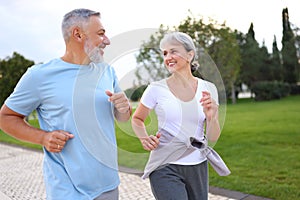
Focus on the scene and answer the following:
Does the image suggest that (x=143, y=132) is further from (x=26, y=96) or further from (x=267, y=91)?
(x=267, y=91)

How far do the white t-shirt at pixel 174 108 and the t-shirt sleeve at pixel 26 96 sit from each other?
605 millimetres

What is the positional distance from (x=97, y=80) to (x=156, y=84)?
375mm

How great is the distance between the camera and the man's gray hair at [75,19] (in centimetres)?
158

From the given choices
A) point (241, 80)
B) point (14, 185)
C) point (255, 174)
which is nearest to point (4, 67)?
point (14, 185)

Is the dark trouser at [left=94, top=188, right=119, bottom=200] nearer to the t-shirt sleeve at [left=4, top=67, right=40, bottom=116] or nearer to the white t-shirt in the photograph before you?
the white t-shirt

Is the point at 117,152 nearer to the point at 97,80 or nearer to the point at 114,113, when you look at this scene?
the point at 114,113

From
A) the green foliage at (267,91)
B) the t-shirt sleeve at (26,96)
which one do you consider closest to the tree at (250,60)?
the green foliage at (267,91)

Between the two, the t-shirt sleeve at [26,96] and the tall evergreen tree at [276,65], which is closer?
the t-shirt sleeve at [26,96]

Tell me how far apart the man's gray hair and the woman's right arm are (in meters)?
0.57

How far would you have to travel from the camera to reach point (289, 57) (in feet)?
120

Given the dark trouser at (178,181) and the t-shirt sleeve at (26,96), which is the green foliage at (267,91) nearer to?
the dark trouser at (178,181)

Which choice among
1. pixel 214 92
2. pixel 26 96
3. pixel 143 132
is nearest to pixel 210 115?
pixel 214 92

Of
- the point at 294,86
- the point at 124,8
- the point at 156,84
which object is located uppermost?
the point at 124,8

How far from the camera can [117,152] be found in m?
1.71
